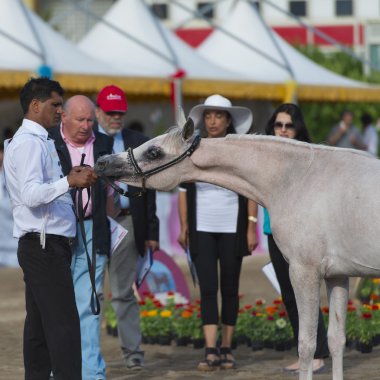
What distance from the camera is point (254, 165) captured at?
7.35 m

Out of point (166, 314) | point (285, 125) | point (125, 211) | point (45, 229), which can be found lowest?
point (166, 314)

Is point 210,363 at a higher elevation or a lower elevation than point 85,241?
lower

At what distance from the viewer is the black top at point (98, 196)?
8.27 metres

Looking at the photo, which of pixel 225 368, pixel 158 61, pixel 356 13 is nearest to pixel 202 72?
pixel 158 61

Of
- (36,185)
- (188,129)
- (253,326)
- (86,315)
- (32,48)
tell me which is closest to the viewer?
(36,185)

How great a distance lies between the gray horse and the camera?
6953mm

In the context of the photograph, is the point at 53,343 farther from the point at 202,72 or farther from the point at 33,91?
the point at 202,72

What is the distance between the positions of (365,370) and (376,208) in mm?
2407

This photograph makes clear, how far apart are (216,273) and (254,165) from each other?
6.80 feet

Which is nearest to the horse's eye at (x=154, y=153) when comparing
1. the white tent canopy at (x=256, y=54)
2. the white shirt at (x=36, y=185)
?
the white shirt at (x=36, y=185)

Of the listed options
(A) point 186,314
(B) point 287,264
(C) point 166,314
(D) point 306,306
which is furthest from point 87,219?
(C) point 166,314

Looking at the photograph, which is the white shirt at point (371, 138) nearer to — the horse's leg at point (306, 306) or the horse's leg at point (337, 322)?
the horse's leg at point (337, 322)

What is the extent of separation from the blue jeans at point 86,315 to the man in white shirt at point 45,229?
0.90 metres

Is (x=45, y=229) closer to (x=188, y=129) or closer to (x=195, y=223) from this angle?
(x=188, y=129)
